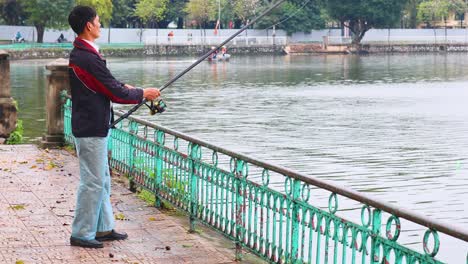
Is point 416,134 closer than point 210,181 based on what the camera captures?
No

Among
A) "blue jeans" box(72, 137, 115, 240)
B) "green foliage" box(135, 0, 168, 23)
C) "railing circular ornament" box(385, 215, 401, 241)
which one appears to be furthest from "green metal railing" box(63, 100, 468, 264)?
"green foliage" box(135, 0, 168, 23)

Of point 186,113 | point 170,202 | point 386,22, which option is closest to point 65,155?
point 170,202

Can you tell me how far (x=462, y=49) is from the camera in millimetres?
111250

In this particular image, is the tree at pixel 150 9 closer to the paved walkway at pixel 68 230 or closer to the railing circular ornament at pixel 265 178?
the paved walkway at pixel 68 230

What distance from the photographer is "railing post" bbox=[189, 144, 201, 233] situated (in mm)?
8070

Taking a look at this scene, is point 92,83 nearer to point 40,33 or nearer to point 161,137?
point 161,137

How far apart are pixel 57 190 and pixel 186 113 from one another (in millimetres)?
21712

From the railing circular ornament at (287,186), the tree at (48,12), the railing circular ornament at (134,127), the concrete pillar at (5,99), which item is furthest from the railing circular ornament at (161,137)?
the tree at (48,12)

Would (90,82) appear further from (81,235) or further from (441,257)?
(441,257)

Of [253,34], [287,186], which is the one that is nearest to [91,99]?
[287,186]

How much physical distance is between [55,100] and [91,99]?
7.07 metres

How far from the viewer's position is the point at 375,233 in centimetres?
531

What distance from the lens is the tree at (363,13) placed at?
10006 cm

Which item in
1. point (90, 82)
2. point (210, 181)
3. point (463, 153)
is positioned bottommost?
point (463, 153)
